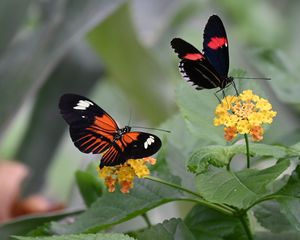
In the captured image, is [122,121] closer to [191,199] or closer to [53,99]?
[53,99]

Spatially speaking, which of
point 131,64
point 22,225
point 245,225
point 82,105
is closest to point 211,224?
point 245,225

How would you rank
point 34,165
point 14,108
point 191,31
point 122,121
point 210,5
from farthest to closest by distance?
point 210,5 < point 191,31 < point 122,121 < point 34,165 < point 14,108

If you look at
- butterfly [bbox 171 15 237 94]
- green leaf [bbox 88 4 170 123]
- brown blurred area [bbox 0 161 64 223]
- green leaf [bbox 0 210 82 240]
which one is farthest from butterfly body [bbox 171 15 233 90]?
green leaf [bbox 88 4 170 123]

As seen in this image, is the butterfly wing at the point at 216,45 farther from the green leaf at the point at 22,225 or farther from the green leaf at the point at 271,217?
the green leaf at the point at 22,225

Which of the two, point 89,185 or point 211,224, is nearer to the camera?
point 211,224

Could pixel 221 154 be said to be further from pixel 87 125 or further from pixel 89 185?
pixel 89 185

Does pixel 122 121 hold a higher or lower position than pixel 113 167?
higher

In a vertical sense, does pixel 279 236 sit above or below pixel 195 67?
below

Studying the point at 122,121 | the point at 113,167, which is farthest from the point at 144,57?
the point at 113,167
